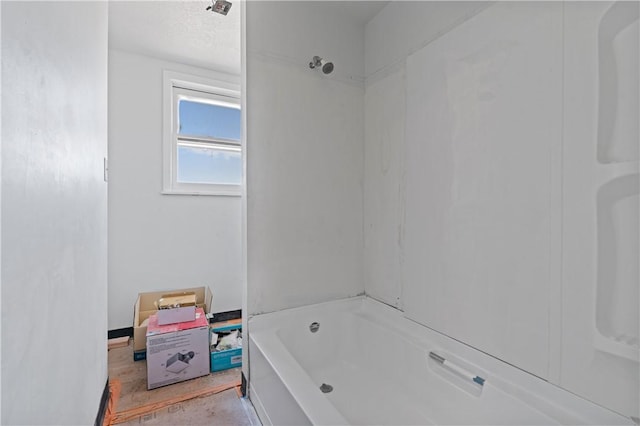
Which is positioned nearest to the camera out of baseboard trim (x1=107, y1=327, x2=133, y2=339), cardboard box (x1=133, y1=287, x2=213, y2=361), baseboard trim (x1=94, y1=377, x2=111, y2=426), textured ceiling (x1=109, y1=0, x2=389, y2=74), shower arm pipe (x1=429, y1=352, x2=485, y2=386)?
shower arm pipe (x1=429, y1=352, x2=485, y2=386)

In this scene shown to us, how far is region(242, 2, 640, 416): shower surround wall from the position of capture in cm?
93

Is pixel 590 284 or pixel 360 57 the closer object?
pixel 590 284

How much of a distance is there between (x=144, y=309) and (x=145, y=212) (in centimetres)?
82

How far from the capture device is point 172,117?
2.66 meters

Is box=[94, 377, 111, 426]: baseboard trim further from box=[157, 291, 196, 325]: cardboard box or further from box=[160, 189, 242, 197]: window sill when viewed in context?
box=[160, 189, 242, 197]: window sill

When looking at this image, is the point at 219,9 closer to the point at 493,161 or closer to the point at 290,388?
the point at 493,161

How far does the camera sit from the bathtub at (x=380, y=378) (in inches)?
42.1

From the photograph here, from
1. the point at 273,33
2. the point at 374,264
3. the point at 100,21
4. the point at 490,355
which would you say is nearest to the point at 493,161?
the point at 490,355

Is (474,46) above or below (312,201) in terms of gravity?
above

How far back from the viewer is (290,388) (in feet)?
3.82

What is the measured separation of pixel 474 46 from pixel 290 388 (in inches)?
66.8

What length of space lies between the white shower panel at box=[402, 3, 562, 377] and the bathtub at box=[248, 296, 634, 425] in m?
0.10

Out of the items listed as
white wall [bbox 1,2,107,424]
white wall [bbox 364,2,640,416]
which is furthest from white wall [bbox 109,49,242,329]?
white wall [bbox 364,2,640,416]

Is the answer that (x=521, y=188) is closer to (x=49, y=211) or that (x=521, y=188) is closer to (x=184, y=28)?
(x=49, y=211)
